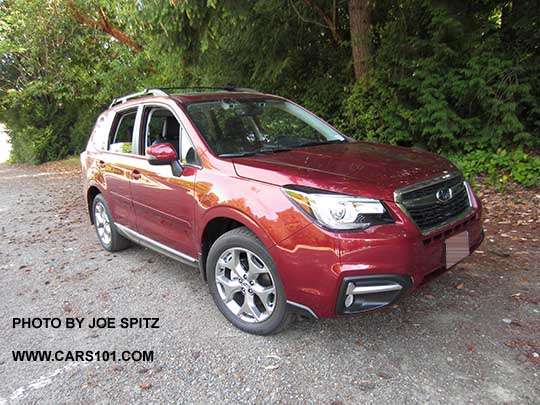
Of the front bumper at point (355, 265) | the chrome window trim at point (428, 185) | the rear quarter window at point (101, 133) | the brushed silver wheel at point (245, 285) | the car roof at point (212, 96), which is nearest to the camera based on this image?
the front bumper at point (355, 265)

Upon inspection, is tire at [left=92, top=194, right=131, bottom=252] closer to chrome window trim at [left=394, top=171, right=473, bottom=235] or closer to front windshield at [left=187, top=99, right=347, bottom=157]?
front windshield at [left=187, top=99, right=347, bottom=157]

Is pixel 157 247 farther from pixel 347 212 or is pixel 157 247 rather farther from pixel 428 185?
pixel 428 185

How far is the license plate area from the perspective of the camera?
2.71 m

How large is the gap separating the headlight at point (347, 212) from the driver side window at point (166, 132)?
129cm

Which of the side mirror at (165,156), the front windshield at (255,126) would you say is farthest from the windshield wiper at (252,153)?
the side mirror at (165,156)

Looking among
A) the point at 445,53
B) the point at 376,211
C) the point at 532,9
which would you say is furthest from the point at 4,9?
the point at 376,211

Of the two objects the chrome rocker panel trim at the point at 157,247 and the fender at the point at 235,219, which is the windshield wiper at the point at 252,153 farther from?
the chrome rocker panel trim at the point at 157,247

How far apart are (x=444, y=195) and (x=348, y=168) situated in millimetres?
683

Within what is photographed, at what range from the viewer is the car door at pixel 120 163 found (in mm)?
4156

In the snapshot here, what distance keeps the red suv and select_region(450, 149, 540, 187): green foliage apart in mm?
3303

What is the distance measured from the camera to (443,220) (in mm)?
2736

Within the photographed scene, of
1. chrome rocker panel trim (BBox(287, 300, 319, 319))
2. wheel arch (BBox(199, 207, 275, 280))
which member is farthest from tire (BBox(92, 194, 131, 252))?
chrome rocker panel trim (BBox(287, 300, 319, 319))

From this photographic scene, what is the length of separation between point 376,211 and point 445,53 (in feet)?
16.0

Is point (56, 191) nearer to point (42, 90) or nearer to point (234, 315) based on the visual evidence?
point (42, 90)
